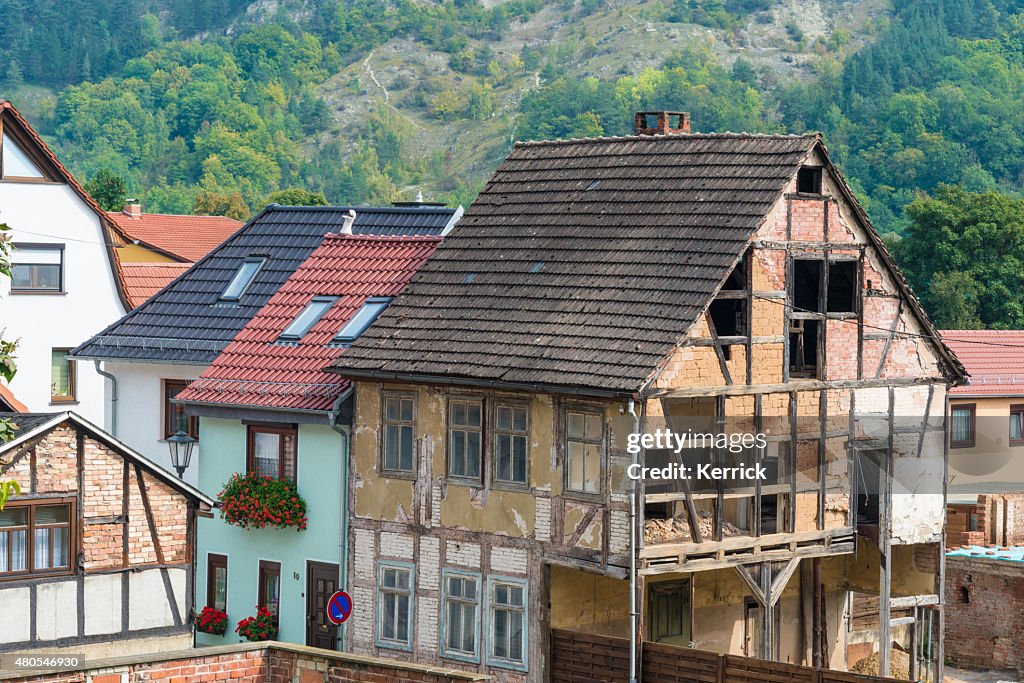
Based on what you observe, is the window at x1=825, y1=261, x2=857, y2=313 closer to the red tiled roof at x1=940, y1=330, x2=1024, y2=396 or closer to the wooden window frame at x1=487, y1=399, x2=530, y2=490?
the wooden window frame at x1=487, y1=399, x2=530, y2=490

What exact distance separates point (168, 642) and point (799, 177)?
1130cm

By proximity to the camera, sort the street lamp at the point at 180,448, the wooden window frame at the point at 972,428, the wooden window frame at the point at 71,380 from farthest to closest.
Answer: the wooden window frame at the point at 71,380 < the wooden window frame at the point at 972,428 < the street lamp at the point at 180,448

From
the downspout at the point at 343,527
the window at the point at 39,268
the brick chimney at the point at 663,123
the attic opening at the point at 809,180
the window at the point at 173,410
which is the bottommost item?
the downspout at the point at 343,527

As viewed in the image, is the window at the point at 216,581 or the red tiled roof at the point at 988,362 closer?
the window at the point at 216,581

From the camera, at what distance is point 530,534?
2780cm

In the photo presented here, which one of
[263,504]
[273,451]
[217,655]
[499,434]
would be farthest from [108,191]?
[217,655]

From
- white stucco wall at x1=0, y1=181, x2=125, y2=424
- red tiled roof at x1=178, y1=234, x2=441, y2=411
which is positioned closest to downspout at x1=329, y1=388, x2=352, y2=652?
red tiled roof at x1=178, y1=234, x2=441, y2=411

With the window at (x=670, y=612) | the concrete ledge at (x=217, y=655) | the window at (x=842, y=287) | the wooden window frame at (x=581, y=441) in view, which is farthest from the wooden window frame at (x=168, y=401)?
the window at (x=842, y=287)

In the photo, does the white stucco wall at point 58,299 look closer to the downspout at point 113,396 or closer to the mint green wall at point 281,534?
the downspout at point 113,396

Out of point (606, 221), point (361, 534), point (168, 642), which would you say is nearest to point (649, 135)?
point (606, 221)

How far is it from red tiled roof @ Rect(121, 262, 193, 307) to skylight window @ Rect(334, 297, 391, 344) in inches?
683

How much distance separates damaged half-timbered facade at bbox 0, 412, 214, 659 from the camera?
88.2 ft

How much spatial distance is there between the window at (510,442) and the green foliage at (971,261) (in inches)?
1800

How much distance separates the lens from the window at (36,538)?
88.1 feet
